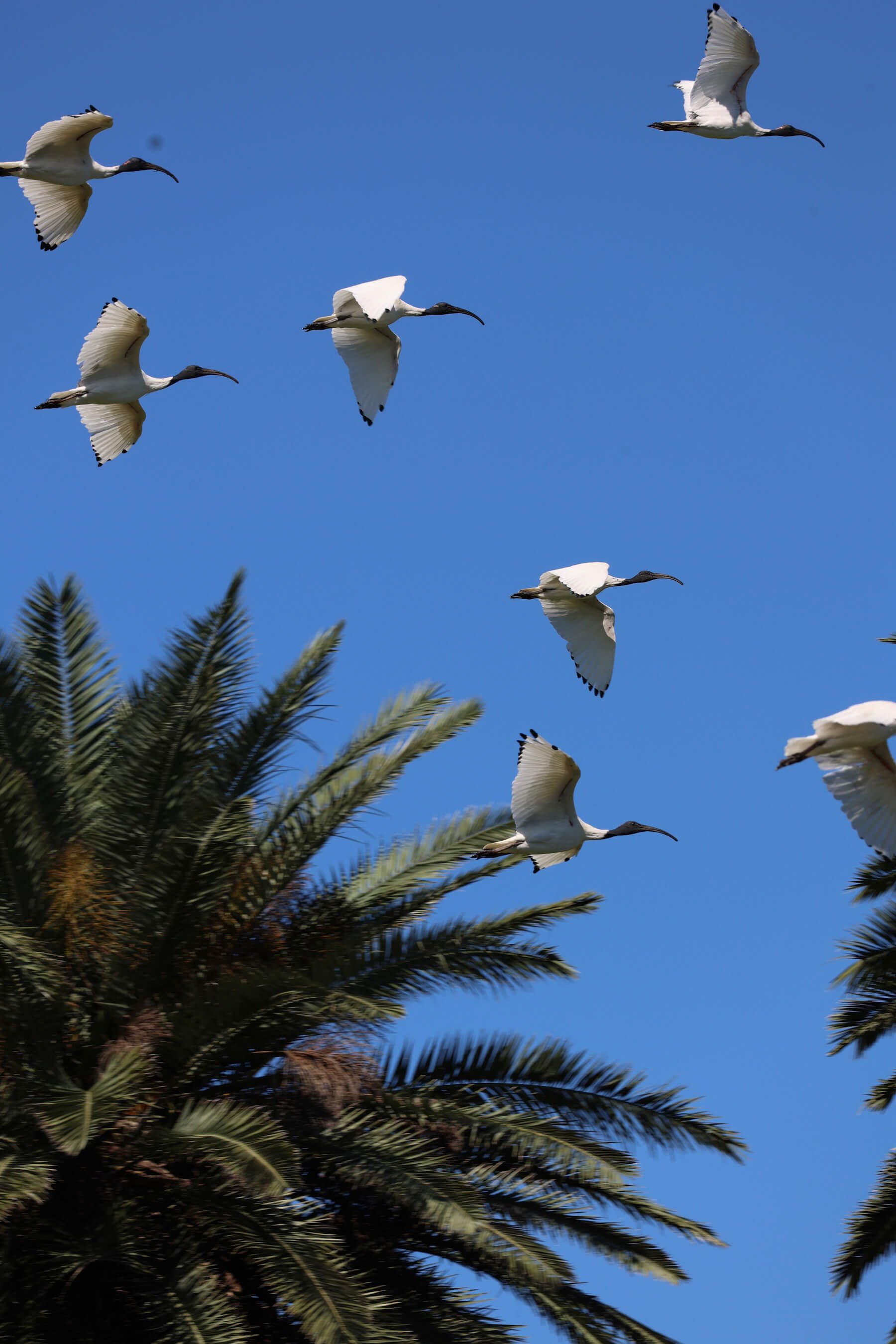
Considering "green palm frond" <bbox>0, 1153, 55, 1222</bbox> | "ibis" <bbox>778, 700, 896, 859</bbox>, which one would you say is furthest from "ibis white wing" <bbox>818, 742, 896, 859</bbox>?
"green palm frond" <bbox>0, 1153, 55, 1222</bbox>

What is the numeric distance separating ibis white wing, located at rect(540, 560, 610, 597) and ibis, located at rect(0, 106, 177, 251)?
4.60 metres

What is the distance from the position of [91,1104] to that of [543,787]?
142 inches

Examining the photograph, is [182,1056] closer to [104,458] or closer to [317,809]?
[317,809]

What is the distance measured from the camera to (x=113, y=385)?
13.8m

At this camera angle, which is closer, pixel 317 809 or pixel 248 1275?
pixel 248 1275

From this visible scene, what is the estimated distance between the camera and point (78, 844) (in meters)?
11.3

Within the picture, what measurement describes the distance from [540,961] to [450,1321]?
2460 mm

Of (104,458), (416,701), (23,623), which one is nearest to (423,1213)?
(416,701)

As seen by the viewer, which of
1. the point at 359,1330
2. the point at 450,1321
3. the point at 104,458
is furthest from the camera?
the point at 104,458

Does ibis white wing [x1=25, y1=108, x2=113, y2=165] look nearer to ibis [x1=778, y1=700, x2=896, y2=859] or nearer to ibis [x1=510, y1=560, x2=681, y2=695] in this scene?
ibis [x1=510, y1=560, x2=681, y2=695]

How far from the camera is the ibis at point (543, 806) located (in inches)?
446

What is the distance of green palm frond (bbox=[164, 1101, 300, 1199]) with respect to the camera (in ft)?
30.2

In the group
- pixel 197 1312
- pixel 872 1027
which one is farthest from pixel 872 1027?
pixel 197 1312

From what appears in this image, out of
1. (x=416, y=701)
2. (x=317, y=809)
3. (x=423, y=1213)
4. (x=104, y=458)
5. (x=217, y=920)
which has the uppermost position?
(x=104, y=458)
